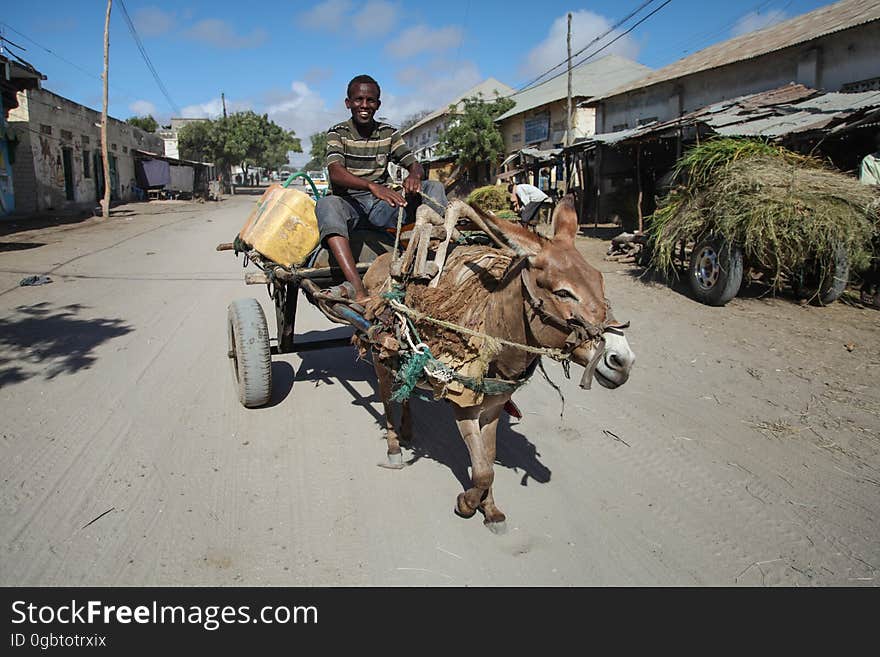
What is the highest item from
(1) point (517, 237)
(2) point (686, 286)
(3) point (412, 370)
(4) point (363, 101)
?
(4) point (363, 101)

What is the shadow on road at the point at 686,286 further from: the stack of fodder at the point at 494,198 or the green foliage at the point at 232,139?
the green foliage at the point at 232,139

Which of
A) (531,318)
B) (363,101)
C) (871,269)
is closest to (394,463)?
(531,318)

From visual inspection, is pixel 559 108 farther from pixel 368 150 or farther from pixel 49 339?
pixel 49 339

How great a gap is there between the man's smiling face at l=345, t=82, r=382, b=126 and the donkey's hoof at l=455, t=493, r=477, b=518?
305 cm

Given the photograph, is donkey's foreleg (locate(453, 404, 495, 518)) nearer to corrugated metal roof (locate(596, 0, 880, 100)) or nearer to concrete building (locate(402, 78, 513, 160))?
corrugated metal roof (locate(596, 0, 880, 100))

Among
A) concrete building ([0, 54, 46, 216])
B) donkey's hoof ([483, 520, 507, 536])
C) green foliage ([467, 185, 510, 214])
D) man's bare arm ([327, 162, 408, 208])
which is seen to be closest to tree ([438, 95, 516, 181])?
green foliage ([467, 185, 510, 214])

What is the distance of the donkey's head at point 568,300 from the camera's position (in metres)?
2.37

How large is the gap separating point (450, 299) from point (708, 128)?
1168 centimetres

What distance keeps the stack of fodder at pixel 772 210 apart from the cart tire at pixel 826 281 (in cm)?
10

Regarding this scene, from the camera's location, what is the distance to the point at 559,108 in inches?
1070

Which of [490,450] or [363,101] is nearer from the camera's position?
[490,450]

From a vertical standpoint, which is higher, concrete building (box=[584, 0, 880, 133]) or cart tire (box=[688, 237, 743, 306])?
concrete building (box=[584, 0, 880, 133])

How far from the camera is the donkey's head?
2369 mm

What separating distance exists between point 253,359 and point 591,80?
30295mm
